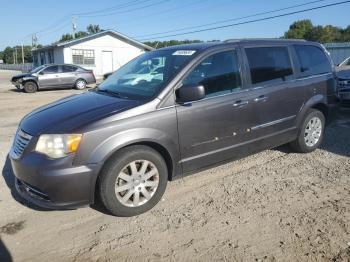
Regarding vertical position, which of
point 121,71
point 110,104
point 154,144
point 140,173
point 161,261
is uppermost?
point 121,71

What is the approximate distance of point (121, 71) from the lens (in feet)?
17.9

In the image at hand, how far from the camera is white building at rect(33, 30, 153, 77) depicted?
33.6m

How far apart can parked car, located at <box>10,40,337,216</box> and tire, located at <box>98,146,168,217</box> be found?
0.01 metres

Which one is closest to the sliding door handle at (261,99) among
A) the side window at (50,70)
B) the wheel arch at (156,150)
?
the wheel arch at (156,150)

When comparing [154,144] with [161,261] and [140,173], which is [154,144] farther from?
[161,261]

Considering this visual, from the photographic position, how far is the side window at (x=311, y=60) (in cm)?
581

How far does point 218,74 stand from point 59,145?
7.01 ft

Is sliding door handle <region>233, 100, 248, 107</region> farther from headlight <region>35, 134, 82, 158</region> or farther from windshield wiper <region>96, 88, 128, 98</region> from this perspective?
headlight <region>35, 134, 82, 158</region>

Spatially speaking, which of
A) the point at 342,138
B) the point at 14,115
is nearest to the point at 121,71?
the point at 342,138

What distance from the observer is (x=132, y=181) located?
4.04 m

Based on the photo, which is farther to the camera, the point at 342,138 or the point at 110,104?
the point at 342,138

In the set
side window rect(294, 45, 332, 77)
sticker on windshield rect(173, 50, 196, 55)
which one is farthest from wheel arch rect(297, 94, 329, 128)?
sticker on windshield rect(173, 50, 196, 55)

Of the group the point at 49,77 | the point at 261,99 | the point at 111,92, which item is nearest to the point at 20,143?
the point at 111,92

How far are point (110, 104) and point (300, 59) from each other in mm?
3210
